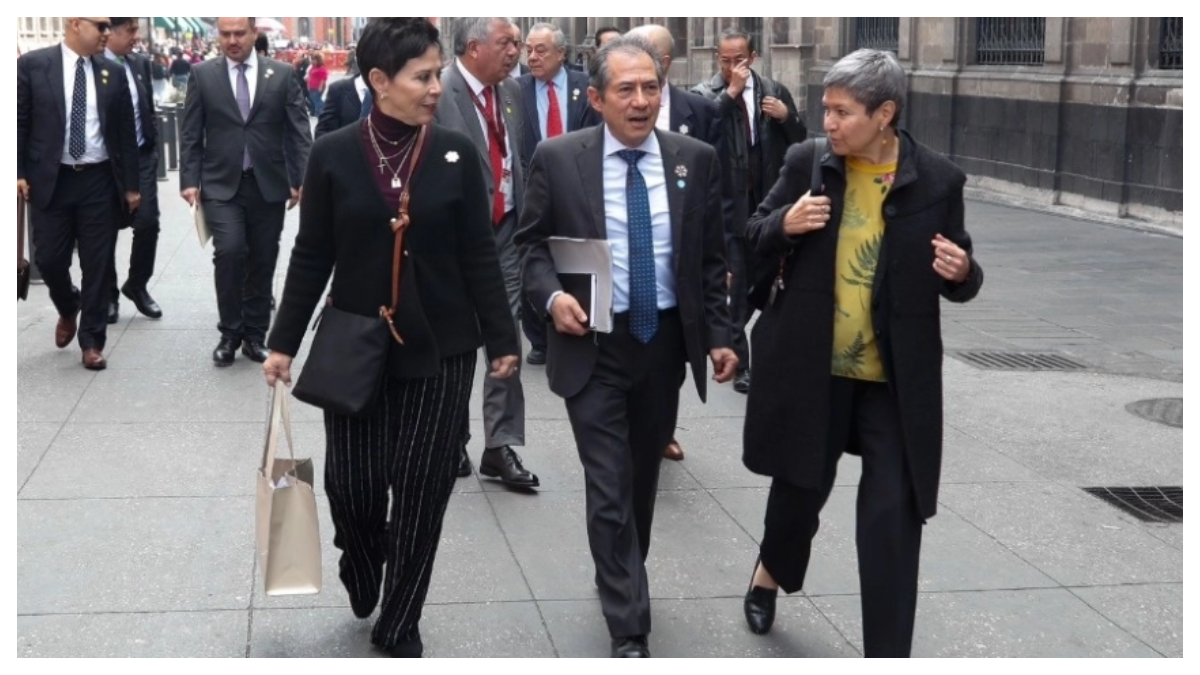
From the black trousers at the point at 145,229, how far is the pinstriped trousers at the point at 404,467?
6230mm

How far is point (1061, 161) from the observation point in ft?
60.6

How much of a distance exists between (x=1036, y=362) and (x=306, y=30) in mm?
167282

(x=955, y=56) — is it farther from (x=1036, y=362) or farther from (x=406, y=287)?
(x=406, y=287)

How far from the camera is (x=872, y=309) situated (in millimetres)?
4570

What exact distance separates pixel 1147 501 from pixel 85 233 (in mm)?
5615

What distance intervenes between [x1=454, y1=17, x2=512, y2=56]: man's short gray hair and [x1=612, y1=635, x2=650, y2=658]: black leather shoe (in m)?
2.93

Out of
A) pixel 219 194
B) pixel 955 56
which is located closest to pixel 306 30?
pixel 955 56

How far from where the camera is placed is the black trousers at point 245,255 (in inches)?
369

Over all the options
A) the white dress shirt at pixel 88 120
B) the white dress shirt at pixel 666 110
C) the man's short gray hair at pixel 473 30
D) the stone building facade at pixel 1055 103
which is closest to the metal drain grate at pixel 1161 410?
the white dress shirt at pixel 666 110

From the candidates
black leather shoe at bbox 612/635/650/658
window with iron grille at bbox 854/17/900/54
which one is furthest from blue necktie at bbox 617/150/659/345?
window with iron grille at bbox 854/17/900/54

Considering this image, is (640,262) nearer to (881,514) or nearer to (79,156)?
(881,514)

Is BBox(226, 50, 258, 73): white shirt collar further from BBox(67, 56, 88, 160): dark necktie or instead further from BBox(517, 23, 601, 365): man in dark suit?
BBox(517, 23, 601, 365): man in dark suit

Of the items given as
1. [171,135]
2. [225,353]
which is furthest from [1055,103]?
[171,135]

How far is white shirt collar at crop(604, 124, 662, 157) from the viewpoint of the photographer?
5047 mm
